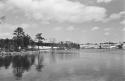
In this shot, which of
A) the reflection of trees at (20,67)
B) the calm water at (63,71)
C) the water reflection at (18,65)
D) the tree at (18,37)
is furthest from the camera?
the tree at (18,37)

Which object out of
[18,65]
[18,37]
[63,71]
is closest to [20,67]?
[18,65]

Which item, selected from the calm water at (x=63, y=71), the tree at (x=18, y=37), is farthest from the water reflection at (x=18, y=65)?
the tree at (x=18, y=37)

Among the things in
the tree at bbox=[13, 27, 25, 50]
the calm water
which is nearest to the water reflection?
the calm water

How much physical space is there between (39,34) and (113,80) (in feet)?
542

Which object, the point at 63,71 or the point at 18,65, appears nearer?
the point at 63,71

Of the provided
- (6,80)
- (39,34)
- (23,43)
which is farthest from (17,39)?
(6,80)

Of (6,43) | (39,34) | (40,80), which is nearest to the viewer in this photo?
(40,80)

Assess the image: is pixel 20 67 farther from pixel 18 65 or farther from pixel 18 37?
pixel 18 37

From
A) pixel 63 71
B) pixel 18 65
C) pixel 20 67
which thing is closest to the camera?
pixel 63 71

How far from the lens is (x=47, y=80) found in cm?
2758

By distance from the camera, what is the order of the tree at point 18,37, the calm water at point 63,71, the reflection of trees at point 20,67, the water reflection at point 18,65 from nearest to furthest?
the calm water at point 63,71 → the reflection of trees at point 20,67 → the water reflection at point 18,65 → the tree at point 18,37

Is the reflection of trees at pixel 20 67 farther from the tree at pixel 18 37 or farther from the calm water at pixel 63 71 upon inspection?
the tree at pixel 18 37

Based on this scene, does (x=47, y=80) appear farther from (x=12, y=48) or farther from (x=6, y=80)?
(x=12, y=48)

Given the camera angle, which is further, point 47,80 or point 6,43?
point 6,43
